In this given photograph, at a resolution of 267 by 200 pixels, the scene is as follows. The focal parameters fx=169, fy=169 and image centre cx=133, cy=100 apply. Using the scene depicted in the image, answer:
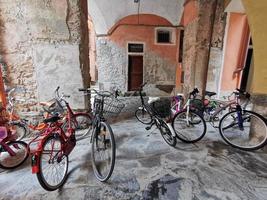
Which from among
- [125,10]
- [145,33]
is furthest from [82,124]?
[145,33]

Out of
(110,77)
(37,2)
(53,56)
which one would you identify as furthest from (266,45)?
(110,77)

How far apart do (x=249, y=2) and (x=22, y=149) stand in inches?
130

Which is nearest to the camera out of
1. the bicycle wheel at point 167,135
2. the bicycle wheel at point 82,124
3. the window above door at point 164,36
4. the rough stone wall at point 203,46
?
the bicycle wheel at point 167,135

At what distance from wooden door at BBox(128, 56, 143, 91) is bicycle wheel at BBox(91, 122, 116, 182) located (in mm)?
6161

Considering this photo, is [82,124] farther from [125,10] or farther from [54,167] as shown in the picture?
[125,10]

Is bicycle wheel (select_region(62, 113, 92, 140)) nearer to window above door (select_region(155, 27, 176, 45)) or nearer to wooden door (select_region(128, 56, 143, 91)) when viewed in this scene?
wooden door (select_region(128, 56, 143, 91))

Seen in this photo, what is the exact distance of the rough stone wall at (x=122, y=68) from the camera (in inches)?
298

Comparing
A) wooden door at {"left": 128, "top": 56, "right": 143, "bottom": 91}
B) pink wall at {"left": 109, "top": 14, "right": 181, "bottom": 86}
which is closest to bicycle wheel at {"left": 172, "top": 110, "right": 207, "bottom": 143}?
pink wall at {"left": 109, "top": 14, "right": 181, "bottom": 86}

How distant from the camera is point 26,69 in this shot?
2.75 meters

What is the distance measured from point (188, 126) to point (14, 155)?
2612 millimetres

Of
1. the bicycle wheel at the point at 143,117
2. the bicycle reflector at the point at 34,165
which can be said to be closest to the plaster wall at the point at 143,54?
the bicycle wheel at the point at 143,117

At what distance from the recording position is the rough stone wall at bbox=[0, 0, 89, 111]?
2596 millimetres

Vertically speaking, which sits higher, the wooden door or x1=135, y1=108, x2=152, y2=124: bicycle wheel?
the wooden door

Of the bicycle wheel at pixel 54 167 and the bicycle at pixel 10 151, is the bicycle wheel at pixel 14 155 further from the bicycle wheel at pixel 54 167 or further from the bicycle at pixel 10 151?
the bicycle wheel at pixel 54 167
